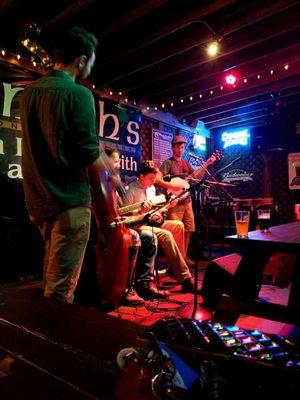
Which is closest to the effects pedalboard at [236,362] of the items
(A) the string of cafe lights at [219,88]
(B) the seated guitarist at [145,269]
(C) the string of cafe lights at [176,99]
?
(B) the seated guitarist at [145,269]

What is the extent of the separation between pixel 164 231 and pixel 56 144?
92.9 inches

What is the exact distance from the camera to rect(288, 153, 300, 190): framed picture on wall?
720cm

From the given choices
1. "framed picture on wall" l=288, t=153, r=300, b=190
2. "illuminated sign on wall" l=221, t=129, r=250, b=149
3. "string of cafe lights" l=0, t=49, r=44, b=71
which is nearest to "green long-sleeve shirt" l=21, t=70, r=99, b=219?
"string of cafe lights" l=0, t=49, r=44, b=71

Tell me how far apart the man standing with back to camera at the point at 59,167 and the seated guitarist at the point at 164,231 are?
1820mm

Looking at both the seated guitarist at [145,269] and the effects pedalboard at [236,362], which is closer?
the effects pedalboard at [236,362]

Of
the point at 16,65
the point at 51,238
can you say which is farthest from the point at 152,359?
the point at 16,65

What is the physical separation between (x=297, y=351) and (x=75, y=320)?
784 mm

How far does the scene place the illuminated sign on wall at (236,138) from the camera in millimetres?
7805

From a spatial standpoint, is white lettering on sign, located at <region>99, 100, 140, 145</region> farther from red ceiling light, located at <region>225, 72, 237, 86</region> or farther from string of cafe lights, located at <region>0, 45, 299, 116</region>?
red ceiling light, located at <region>225, 72, 237, 86</region>

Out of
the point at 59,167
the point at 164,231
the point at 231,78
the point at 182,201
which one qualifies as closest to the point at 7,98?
the point at 164,231

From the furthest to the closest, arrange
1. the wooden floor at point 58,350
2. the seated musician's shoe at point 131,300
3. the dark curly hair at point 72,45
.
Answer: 1. the seated musician's shoe at point 131,300
2. the dark curly hair at point 72,45
3. the wooden floor at point 58,350

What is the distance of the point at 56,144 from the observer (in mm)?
1522

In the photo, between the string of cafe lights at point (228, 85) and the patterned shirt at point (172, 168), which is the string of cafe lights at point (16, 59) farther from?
the string of cafe lights at point (228, 85)

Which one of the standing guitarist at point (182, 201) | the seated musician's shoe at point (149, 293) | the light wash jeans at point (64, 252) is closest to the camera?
the light wash jeans at point (64, 252)
